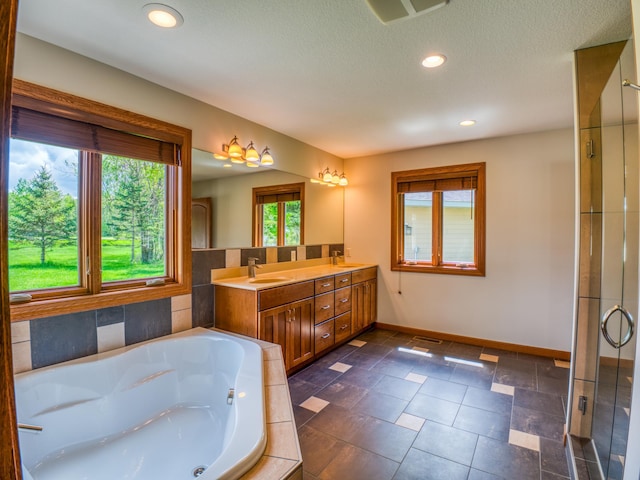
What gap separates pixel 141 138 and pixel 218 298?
1371 mm

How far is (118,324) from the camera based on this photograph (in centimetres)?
214

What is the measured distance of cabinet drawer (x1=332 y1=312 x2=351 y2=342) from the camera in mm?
3542

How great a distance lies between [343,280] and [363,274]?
20.3 inches

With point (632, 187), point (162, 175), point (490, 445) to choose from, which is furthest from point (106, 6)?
point (490, 445)

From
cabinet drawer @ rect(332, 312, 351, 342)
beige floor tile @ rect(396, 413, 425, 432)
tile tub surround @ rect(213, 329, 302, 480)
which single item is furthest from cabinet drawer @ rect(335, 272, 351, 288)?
tile tub surround @ rect(213, 329, 302, 480)

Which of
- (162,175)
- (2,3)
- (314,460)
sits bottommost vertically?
(314,460)

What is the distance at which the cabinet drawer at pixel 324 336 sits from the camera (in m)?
3.24

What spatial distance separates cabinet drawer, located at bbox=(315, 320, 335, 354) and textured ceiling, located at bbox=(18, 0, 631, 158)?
6.82ft

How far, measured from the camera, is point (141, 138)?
2.26 meters

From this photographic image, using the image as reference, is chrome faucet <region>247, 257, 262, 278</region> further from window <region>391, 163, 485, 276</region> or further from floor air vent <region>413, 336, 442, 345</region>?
floor air vent <region>413, 336, 442, 345</region>

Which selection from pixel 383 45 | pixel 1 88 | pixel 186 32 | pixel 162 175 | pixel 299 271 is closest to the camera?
pixel 1 88

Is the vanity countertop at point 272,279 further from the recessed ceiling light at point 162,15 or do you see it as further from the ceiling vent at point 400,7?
the ceiling vent at point 400,7

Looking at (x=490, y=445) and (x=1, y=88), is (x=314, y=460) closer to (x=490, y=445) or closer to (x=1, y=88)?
(x=490, y=445)

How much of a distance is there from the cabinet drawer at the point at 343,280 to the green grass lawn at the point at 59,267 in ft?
6.20
